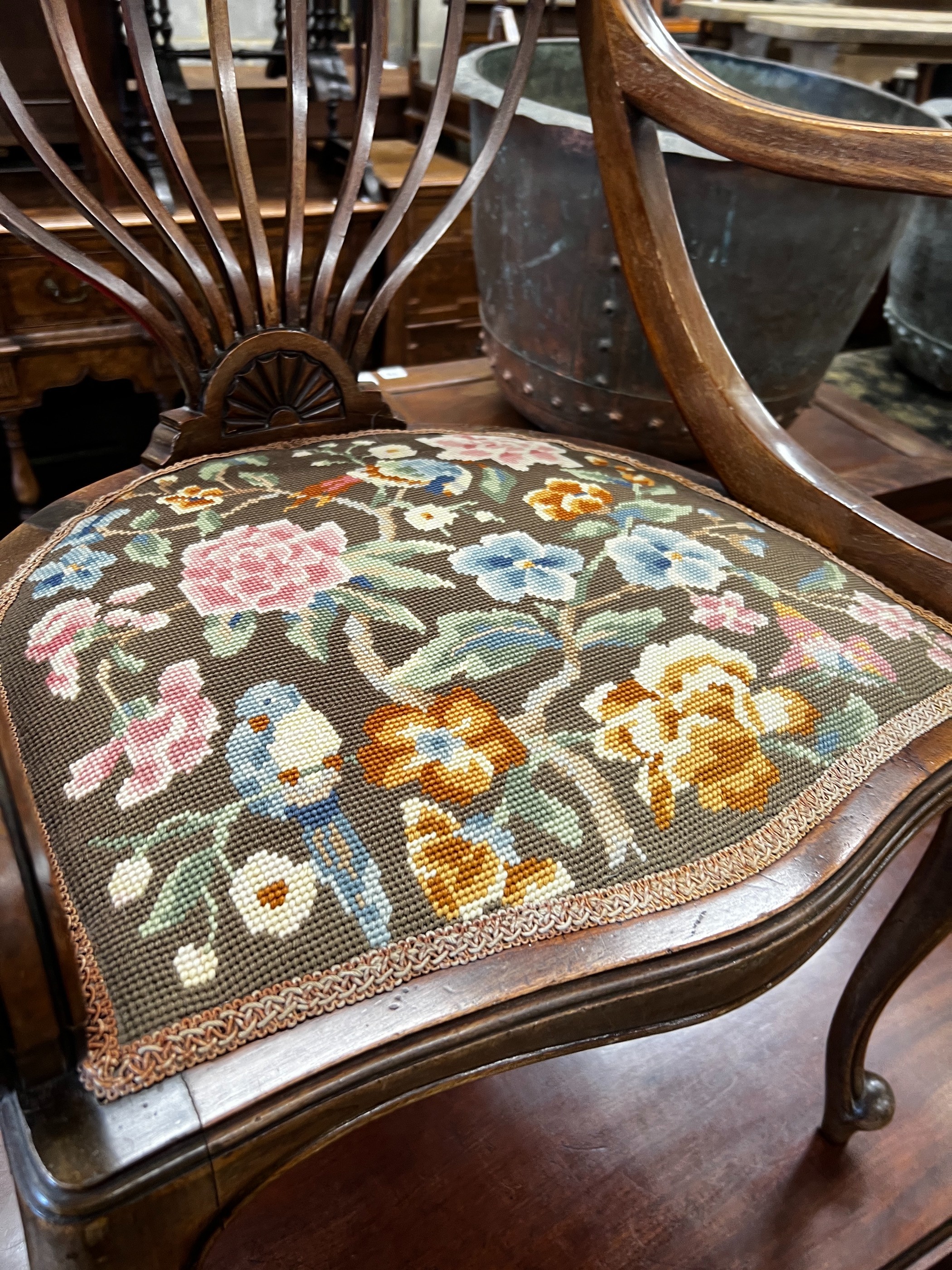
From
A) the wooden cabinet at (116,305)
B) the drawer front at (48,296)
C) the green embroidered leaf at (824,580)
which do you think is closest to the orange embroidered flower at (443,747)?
the green embroidered leaf at (824,580)

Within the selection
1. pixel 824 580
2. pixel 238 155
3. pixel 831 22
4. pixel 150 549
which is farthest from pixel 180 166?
pixel 831 22

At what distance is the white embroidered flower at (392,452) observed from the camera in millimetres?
615

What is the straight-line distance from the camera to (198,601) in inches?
18.3

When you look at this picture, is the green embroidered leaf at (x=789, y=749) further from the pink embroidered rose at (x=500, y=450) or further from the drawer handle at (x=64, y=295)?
the drawer handle at (x=64, y=295)

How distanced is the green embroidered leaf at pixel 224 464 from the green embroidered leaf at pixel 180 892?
283mm

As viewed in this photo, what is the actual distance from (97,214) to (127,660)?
0.94 ft

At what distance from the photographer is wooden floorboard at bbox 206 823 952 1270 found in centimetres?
68

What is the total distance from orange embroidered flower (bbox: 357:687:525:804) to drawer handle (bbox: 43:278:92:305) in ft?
4.37

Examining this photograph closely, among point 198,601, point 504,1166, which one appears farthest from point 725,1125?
point 198,601

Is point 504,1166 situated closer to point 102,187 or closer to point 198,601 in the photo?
point 198,601

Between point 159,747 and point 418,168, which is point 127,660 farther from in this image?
point 418,168

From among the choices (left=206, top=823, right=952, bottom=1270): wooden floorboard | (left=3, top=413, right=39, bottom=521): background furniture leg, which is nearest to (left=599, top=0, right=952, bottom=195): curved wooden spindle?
(left=206, top=823, right=952, bottom=1270): wooden floorboard

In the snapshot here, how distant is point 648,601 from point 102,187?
129 cm

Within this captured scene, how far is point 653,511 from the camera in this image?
58cm
